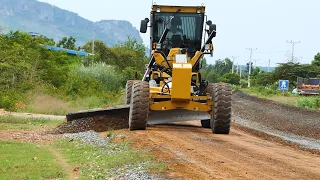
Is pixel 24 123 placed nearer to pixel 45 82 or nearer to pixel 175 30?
pixel 175 30

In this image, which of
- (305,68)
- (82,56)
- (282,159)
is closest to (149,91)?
(282,159)

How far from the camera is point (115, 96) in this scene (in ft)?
151

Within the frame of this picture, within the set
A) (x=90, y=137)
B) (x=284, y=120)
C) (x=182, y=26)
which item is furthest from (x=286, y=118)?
(x=90, y=137)

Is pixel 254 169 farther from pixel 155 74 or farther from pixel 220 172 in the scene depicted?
pixel 155 74

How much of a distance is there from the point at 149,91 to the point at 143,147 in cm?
405

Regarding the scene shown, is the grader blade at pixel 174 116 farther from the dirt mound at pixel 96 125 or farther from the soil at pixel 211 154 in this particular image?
the dirt mound at pixel 96 125

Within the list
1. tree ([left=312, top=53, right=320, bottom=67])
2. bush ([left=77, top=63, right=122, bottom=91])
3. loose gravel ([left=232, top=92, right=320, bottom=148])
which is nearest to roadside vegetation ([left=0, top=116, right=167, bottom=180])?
loose gravel ([left=232, top=92, right=320, bottom=148])

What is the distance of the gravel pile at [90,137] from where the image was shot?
16250 millimetres

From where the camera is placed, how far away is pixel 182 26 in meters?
20.7

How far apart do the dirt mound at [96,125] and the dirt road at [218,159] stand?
9.66 ft

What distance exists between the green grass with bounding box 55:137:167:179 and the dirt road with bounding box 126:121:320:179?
1.02 feet

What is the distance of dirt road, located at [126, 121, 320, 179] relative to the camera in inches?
400

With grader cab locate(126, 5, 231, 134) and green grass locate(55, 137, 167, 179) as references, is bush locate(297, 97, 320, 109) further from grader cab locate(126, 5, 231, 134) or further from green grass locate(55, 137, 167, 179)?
green grass locate(55, 137, 167, 179)

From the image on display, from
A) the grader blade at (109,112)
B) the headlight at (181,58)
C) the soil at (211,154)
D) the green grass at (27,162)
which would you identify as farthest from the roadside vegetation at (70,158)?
the headlight at (181,58)
